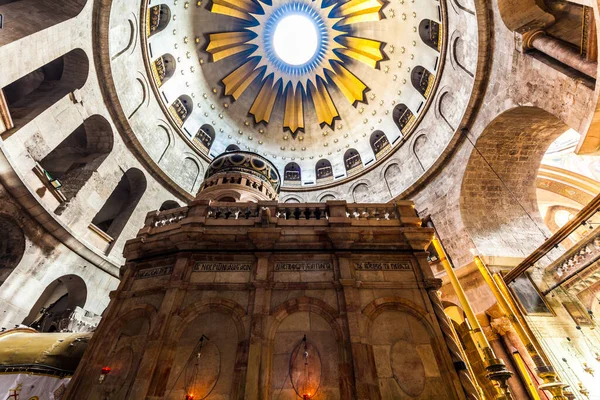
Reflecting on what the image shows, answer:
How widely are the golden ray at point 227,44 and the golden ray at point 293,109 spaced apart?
550 cm

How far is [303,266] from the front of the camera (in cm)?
716

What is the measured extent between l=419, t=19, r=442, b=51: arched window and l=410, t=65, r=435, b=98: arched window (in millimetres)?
1614

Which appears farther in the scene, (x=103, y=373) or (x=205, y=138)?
(x=205, y=138)

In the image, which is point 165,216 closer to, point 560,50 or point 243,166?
point 243,166

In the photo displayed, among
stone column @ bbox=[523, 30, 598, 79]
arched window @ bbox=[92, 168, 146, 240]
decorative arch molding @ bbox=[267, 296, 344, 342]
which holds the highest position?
arched window @ bbox=[92, 168, 146, 240]

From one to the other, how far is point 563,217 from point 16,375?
105 ft

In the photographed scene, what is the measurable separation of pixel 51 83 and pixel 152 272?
13.1 m

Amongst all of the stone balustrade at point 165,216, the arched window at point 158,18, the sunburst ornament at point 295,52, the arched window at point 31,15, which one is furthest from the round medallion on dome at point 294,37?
the stone balustrade at point 165,216

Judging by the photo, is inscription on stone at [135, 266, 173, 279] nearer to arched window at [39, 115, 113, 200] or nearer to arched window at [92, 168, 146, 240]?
arched window at [39, 115, 113, 200]

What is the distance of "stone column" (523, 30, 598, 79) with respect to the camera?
7.54 metres

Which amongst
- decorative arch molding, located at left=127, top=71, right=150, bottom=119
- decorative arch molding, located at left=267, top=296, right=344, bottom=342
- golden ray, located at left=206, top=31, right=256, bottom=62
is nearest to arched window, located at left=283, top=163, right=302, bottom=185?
golden ray, located at left=206, top=31, right=256, bottom=62

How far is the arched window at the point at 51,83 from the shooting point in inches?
496

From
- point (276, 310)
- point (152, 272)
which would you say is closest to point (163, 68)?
point (152, 272)

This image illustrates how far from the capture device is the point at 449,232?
1370cm
